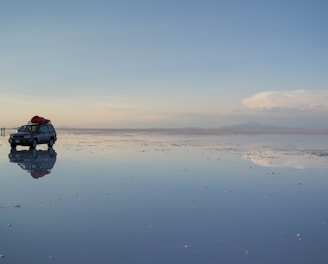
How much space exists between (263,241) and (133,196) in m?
5.00

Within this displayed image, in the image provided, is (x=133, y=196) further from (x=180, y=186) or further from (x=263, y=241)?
(x=263, y=241)

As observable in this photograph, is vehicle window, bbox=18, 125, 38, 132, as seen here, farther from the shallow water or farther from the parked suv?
the shallow water

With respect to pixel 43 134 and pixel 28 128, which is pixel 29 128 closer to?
pixel 28 128

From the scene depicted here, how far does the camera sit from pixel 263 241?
23.0 feet

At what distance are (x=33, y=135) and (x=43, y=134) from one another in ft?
5.51

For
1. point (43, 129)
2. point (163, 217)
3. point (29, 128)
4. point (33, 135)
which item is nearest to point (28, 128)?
point (29, 128)

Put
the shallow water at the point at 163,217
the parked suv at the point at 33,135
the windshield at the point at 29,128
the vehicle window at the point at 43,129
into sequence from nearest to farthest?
1. the shallow water at the point at 163,217
2. the parked suv at the point at 33,135
3. the windshield at the point at 29,128
4. the vehicle window at the point at 43,129

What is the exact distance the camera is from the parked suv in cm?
2961

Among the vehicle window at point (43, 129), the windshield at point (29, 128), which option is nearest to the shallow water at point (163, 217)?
the windshield at point (29, 128)

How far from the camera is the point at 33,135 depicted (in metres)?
30.1

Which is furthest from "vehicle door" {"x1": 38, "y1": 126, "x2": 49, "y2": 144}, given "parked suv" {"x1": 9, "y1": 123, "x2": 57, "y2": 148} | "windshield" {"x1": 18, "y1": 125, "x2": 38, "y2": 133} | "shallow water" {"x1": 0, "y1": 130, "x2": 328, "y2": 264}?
"shallow water" {"x1": 0, "y1": 130, "x2": 328, "y2": 264}

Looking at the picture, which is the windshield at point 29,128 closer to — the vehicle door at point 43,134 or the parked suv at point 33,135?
the parked suv at point 33,135

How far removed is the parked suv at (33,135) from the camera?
2961cm

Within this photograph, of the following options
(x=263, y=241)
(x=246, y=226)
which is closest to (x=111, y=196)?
(x=246, y=226)
